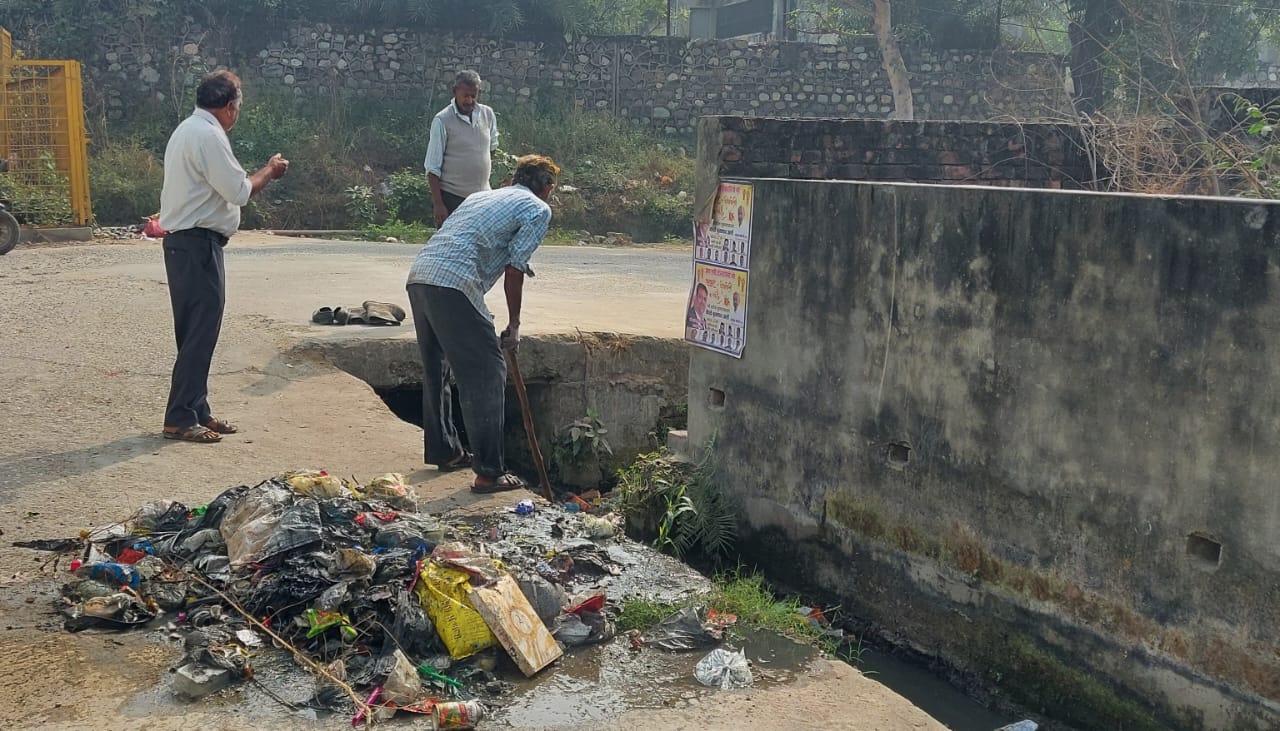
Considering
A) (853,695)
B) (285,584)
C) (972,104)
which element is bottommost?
(853,695)

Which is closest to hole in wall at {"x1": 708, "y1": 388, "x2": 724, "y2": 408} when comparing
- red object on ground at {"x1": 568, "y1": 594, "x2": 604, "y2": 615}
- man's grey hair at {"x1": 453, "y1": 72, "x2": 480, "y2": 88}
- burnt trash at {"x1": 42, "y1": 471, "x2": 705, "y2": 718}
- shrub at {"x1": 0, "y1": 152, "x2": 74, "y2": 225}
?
burnt trash at {"x1": 42, "y1": 471, "x2": 705, "y2": 718}

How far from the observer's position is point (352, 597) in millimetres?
4070

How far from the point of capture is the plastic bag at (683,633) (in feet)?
14.0

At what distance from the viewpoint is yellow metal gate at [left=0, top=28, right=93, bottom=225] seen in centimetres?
1380

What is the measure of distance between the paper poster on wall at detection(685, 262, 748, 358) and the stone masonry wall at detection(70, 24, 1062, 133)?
14282 mm

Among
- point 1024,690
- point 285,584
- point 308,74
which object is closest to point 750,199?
point 1024,690

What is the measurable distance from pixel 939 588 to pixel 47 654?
3627 millimetres

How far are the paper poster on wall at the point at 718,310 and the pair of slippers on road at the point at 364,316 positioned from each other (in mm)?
2432

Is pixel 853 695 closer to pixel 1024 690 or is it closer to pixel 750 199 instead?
pixel 1024 690

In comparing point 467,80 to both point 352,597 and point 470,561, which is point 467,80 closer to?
point 470,561

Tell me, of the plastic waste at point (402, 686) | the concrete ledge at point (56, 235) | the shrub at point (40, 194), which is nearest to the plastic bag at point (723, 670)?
the plastic waste at point (402, 686)

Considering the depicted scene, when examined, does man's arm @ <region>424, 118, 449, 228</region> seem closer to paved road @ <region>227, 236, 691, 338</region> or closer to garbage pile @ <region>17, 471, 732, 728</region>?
paved road @ <region>227, 236, 691, 338</region>

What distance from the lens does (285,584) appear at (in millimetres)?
4109

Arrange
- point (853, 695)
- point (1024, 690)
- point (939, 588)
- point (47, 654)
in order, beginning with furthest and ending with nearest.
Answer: point (939, 588) → point (1024, 690) → point (853, 695) → point (47, 654)
